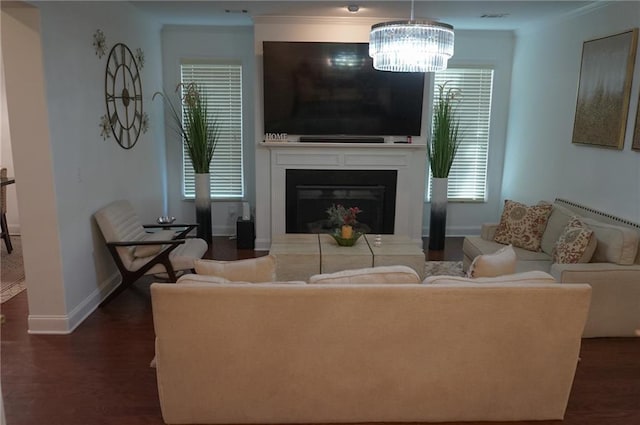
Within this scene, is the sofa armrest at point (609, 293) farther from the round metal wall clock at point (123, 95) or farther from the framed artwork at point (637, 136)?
the round metal wall clock at point (123, 95)

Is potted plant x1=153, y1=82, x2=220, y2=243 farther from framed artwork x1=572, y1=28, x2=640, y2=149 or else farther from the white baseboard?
framed artwork x1=572, y1=28, x2=640, y2=149

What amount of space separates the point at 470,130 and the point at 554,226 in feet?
7.51

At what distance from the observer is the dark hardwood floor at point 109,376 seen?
9.28 ft

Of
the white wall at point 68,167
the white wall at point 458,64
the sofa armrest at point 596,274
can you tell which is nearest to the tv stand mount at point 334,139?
the white wall at point 458,64

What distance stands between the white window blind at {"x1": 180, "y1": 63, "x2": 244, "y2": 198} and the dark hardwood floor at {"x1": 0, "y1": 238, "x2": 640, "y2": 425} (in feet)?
8.89

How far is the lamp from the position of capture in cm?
293

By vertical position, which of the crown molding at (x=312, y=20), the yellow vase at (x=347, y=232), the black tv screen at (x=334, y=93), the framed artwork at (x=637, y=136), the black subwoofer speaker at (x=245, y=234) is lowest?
the black subwoofer speaker at (x=245, y=234)

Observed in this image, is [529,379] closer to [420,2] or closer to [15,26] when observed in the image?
[420,2]

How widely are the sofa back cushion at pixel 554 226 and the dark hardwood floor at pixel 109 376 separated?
1012 mm

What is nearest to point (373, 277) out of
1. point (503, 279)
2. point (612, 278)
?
point (503, 279)

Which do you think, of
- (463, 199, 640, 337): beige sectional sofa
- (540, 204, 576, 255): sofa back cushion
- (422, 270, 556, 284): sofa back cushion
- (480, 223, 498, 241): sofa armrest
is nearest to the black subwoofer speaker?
(480, 223, 498, 241): sofa armrest

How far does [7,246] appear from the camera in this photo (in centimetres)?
566

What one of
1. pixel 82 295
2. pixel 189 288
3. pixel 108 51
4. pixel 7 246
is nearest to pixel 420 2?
pixel 108 51

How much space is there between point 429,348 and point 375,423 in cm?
56
